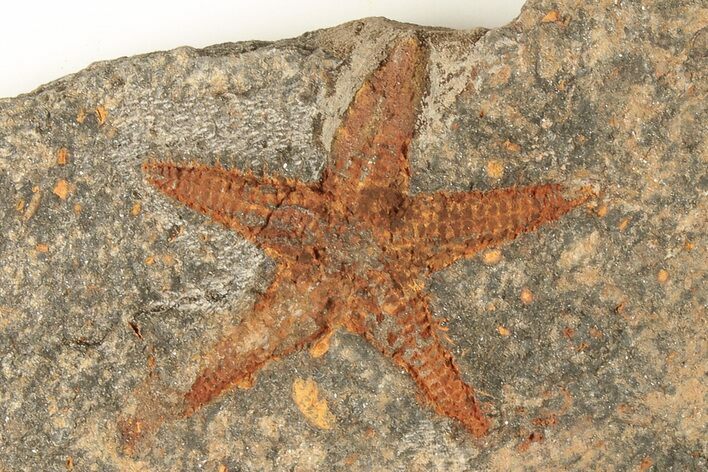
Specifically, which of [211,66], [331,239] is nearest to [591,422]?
[331,239]

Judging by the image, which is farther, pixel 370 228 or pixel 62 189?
pixel 62 189

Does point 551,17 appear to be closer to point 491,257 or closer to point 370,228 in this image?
point 491,257

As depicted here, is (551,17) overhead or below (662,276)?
overhead

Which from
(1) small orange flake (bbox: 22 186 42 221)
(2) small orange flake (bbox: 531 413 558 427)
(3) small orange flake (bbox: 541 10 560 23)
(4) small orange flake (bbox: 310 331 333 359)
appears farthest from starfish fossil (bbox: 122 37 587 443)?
(1) small orange flake (bbox: 22 186 42 221)

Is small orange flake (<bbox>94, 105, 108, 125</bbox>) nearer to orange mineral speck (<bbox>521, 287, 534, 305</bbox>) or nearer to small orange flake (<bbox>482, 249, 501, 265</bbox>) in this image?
small orange flake (<bbox>482, 249, 501, 265</bbox>)

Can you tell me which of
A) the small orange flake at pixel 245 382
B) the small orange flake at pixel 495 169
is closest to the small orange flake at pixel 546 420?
the small orange flake at pixel 495 169

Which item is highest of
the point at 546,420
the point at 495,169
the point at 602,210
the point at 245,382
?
the point at 495,169

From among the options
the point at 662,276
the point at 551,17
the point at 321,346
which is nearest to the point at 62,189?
the point at 321,346
